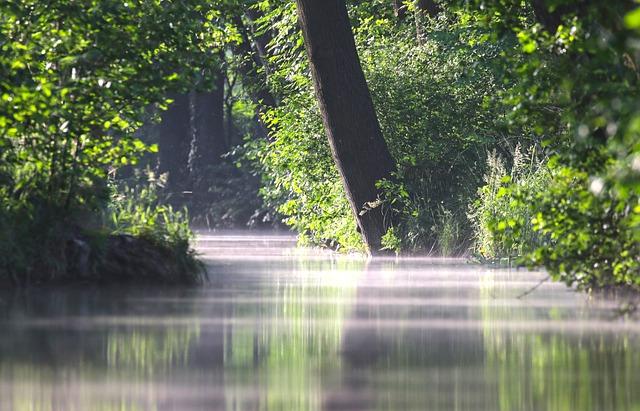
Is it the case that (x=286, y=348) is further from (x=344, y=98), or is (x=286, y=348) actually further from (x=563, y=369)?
(x=344, y=98)

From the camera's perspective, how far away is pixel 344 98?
24766 mm

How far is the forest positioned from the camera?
40.0 ft

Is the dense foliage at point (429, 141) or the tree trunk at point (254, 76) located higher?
the tree trunk at point (254, 76)

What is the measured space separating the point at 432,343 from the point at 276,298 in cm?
474

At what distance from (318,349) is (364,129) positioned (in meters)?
15.0

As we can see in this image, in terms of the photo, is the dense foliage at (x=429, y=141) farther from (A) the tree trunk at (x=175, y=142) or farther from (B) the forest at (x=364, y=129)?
(A) the tree trunk at (x=175, y=142)

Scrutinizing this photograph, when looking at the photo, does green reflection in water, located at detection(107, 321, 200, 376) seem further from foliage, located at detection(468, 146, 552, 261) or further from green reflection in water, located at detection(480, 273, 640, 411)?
foliage, located at detection(468, 146, 552, 261)

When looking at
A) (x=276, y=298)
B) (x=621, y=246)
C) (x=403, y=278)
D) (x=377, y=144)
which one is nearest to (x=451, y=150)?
(x=377, y=144)

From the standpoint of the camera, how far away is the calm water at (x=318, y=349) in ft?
25.3

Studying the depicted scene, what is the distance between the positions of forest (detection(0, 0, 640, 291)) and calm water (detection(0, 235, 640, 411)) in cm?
93

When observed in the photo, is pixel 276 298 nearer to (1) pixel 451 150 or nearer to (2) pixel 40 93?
(2) pixel 40 93

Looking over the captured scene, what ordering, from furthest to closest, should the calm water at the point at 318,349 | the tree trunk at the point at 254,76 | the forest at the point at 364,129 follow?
the tree trunk at the point at 254,76 < the forest at the point at 364,129 < the calm water at the point at 318,349

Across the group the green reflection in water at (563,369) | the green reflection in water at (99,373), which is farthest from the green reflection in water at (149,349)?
the green reflection in water at (563,369)

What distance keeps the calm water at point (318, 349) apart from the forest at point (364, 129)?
931 millimetres
